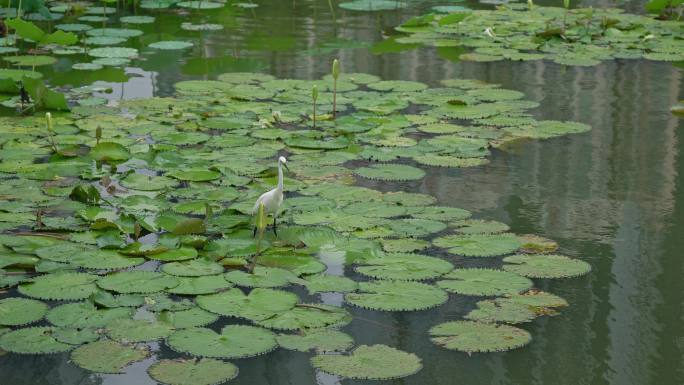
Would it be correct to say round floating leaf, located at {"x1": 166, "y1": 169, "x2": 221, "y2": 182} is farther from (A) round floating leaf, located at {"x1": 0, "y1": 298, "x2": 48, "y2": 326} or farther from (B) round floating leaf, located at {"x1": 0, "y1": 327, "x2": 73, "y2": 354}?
(B) round floating leaf, located at {"x1": 0, "y1": 327, "x2": 73, "y2": 354}

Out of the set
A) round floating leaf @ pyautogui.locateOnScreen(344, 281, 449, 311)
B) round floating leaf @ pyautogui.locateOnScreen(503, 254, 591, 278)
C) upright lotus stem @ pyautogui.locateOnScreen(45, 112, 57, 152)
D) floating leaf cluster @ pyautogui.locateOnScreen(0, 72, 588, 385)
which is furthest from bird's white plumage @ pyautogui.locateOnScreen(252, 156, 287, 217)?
upright lotus stem @ pyautogui.locateOnScreen(45, 112, 57, 152)

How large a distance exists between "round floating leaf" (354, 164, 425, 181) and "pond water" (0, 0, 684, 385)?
0.06m

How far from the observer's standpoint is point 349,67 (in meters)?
7.61

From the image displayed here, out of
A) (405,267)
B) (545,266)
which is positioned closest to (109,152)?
(405,267)

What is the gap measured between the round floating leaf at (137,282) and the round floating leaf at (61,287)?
0.05 metres

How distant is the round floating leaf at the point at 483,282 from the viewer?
3689mm

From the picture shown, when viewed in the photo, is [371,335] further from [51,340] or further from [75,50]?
[75,50]

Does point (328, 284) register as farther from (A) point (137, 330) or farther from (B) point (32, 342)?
(B) point (32, 342)

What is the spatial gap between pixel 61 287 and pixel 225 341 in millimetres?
743

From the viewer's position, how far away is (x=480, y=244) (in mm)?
4113

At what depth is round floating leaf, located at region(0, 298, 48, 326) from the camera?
134 inches

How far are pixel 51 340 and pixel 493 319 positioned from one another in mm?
1454

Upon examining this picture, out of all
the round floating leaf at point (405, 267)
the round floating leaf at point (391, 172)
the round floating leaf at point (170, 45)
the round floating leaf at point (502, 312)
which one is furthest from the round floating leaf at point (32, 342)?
the round floating leaf at point (170, 45)

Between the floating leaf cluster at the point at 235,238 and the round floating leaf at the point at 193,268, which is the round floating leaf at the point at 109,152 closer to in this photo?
the floating leaf cluster at the point at 235,238
